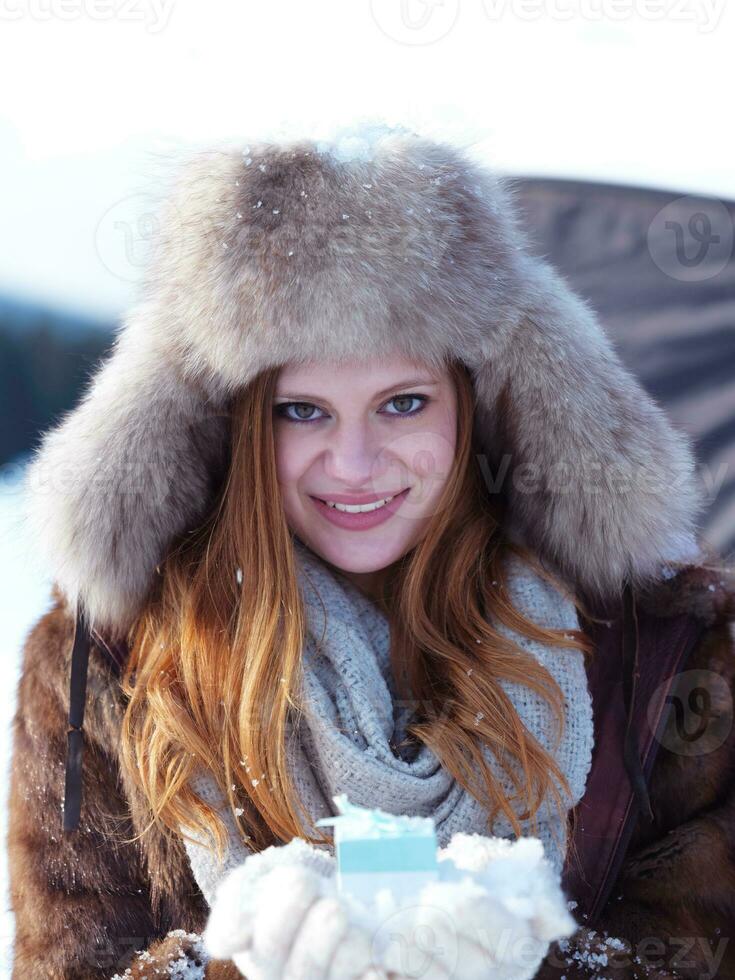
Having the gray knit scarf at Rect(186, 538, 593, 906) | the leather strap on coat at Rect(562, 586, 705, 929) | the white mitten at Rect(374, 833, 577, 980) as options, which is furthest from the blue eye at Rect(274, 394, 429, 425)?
the white mitten at Rect(374, 833, 577, 980)

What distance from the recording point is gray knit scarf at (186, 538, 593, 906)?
58.6 inches

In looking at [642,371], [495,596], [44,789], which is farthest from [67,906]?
[642,371]

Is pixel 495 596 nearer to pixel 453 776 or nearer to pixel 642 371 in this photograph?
pixel 453 776

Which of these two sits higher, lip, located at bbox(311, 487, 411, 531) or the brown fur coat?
lip, located at bbox(311, 487, 411, 531)

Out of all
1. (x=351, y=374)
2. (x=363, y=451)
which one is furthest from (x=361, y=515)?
(x=351, y=374)

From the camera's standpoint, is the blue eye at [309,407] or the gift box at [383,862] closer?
the gift box at [383,862]

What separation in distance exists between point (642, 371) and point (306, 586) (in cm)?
162

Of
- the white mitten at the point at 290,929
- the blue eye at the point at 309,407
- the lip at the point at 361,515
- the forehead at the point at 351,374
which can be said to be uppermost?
the forehead at the point at 351,374

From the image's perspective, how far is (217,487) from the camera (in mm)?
1721

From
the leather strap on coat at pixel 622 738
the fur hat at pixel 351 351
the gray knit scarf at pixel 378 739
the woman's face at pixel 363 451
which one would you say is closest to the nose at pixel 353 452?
the woman's face at pixel 363 451

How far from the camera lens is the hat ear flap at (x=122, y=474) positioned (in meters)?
A: 1.50

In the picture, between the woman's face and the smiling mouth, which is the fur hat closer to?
the woman's face

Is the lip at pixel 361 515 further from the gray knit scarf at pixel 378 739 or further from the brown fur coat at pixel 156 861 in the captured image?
the brown fur coat at pixel 156 861

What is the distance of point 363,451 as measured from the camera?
153 centimetres
